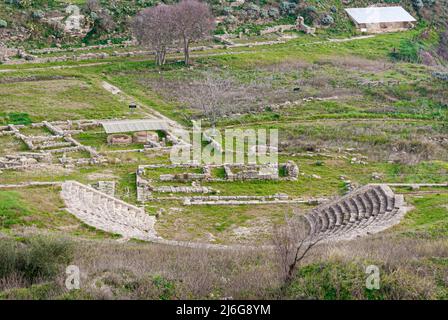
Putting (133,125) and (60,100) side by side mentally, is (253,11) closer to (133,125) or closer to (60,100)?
(60,100)

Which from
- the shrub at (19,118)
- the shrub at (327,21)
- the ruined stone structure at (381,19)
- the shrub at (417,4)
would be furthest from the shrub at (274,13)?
the shrub at (19,118)

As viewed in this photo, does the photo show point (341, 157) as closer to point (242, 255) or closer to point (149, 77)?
point (242, 255)

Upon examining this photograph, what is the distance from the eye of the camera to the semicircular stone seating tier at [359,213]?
28078 millimetres

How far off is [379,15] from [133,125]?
51.6m

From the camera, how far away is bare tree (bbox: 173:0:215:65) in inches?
2527

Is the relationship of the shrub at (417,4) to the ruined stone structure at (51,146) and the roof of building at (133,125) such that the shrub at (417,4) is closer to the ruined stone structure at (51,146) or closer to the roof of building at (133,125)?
the roof of building at (133,125)

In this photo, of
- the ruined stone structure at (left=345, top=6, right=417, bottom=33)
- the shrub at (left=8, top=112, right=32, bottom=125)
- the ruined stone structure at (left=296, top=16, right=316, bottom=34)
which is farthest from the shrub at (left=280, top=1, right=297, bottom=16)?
the shrub at (left=8, top=112, right=32, bottom=125)

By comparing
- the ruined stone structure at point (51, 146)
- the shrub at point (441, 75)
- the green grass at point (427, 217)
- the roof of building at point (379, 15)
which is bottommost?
the green grass at point (427, 217)

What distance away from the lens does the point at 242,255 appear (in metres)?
23.0

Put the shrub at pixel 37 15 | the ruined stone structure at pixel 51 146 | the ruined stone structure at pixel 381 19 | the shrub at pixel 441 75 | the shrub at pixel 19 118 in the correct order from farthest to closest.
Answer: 1. the ruined stone structure at pixel 381 19
2. the shrub at pixel 37 15
3. the shrub at pixel 441 75
4. the shrub at pixel 19 118
5. the ruined stone structure at pixel 51 146

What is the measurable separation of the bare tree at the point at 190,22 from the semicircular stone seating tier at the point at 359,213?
35742 millimetres

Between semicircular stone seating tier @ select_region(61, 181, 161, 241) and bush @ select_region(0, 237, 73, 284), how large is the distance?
7.50 m

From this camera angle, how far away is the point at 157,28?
206 feet

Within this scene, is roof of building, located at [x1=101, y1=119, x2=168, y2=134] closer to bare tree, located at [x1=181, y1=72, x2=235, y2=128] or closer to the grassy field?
the grassy field
